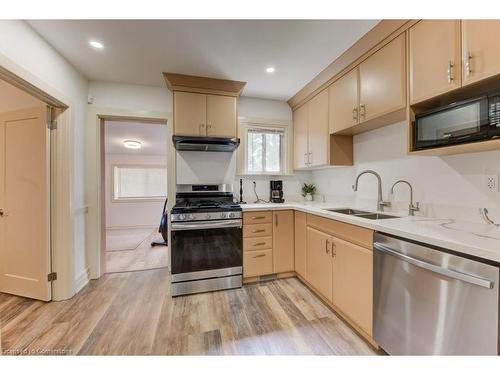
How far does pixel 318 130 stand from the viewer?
8.21ft

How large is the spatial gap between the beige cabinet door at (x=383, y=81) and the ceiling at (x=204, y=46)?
240 mm

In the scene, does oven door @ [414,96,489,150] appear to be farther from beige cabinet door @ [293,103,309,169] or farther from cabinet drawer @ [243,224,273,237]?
cabinet drawer @ [243,224,273,237]

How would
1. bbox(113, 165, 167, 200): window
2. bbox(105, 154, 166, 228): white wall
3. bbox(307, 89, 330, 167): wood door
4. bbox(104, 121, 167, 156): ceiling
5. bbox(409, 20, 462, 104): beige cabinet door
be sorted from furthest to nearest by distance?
1. bbox(113, 165, 167, 200): window
2. bbox(105, 154, 166, 228): white wall
3. bbox(104, 121, 167, 156): ceiling
4. bbox(307, 89, 330, 167): wood door
5. bbox(409, 20, 462, 104): beige cabinet door

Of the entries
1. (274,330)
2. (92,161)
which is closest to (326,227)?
(274,330)

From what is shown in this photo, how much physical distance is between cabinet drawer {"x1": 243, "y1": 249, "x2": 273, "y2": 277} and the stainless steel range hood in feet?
4.34

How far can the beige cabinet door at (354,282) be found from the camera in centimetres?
146

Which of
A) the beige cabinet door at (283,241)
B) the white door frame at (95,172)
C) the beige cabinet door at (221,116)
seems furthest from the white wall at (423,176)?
the white door frame at (95,172)

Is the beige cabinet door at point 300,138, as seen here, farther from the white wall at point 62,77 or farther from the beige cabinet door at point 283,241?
the white wall at point 62,77

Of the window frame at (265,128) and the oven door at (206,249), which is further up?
the window frame at (265,128)

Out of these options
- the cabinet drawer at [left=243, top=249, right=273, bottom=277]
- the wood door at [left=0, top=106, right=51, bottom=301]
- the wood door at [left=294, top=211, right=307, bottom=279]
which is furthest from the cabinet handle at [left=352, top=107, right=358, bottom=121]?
the wood door at [left=0, top=106, right=51, bottom=301]

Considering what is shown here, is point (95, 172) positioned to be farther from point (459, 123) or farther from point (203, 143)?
point (459, 123)

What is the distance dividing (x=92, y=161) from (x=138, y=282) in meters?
1.55

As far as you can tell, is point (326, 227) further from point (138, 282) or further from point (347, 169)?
point (138, 282)

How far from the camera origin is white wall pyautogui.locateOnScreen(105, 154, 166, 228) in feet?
17.7
